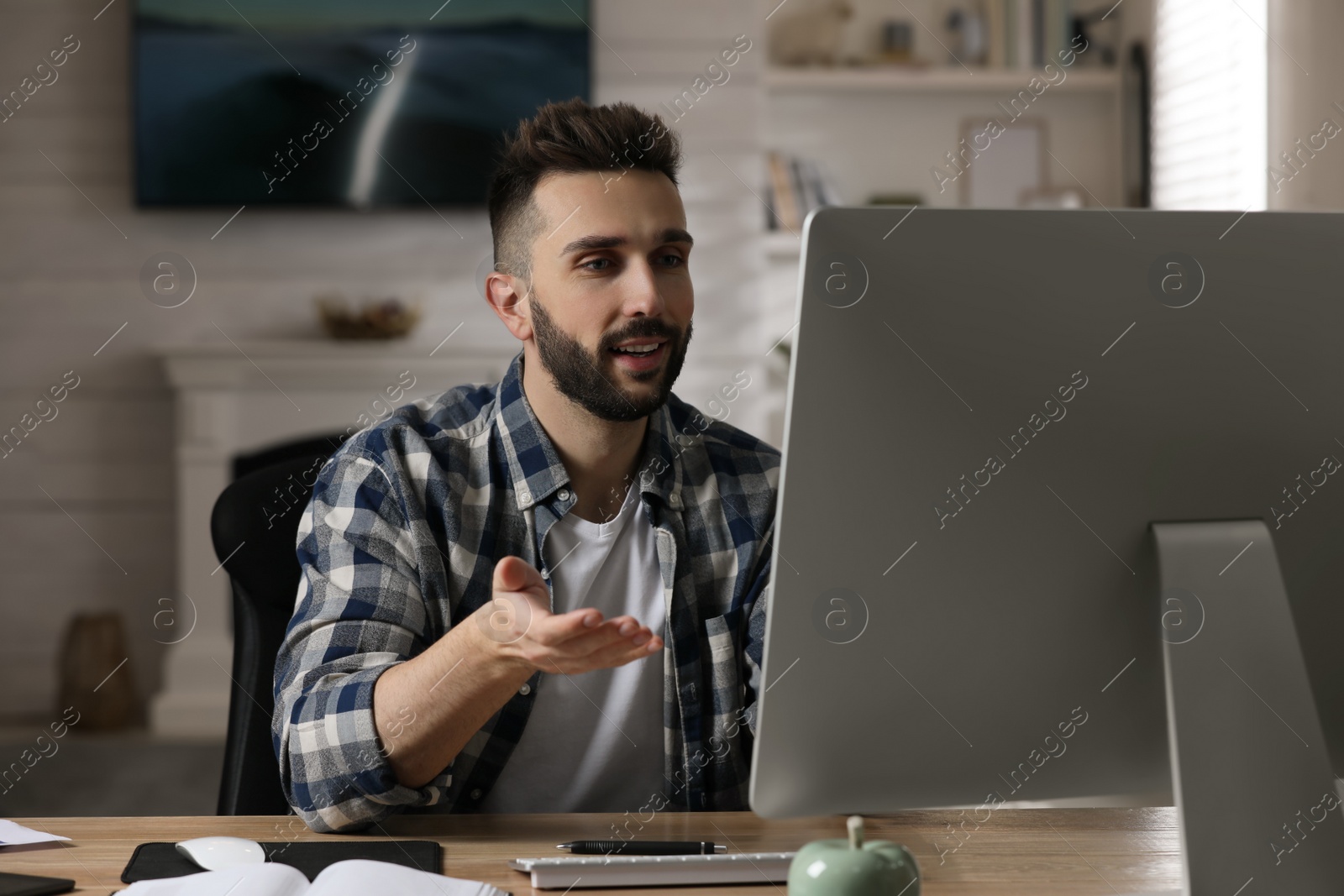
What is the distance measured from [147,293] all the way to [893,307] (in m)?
3.19

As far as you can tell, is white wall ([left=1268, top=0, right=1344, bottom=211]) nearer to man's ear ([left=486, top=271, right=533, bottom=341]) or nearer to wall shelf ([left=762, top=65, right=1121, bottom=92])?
wall shelf ([left=762, top=65, right=1121, bottom=92])

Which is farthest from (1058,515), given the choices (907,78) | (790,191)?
(907,78)

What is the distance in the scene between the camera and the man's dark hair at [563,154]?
1.34 meters

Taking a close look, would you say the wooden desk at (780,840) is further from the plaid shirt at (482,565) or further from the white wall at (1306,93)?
the white wall at (1306,93)

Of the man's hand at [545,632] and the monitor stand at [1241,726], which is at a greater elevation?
the man's hand at [545,632]

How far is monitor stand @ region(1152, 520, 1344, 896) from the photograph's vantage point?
70 cm

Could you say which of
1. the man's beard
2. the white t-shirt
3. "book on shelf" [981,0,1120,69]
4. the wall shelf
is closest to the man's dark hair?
the man's beard

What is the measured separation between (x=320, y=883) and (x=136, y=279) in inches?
118

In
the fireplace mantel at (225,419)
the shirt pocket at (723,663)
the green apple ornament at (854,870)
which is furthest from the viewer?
the fireplace mantel at (225,419)

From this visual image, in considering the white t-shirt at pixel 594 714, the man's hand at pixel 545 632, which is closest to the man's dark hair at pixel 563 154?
the white t-shirt at pixel 594 714

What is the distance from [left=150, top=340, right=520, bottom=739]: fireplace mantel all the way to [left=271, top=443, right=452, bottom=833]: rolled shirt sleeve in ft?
7.00

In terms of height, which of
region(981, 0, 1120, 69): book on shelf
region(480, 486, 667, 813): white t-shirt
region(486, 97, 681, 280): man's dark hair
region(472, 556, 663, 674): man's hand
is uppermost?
region(981, 0, 1120, 69): book on shelf

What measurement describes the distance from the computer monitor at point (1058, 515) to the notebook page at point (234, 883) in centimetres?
32

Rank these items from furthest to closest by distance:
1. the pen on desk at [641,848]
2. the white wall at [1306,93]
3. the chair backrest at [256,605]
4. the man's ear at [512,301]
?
the white wall at [1306,93]
the man's ear at [512,301]
the chair backrest at [256,605]
the pen on desk at [641,848]
